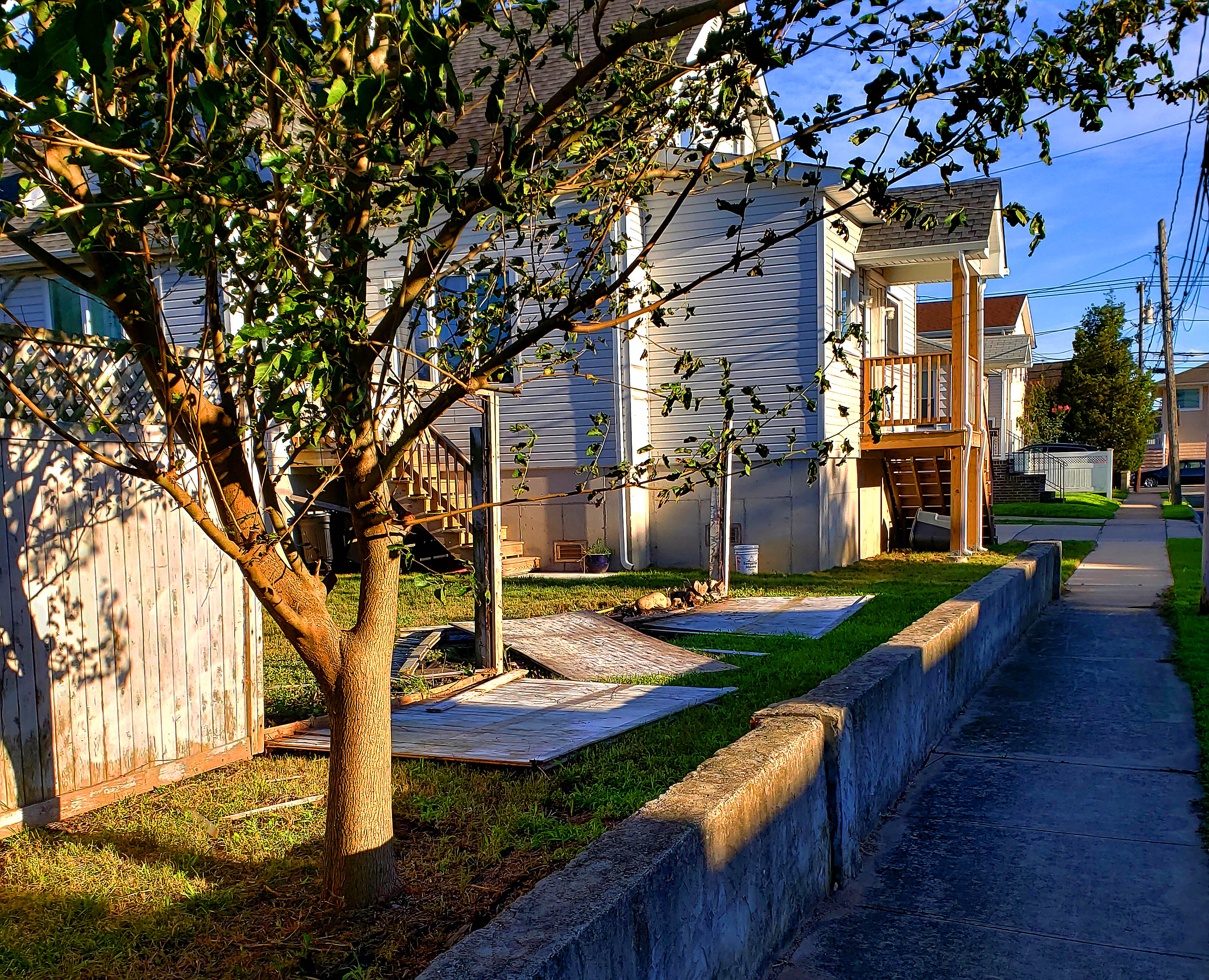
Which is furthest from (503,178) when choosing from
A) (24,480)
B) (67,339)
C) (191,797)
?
(191,797)

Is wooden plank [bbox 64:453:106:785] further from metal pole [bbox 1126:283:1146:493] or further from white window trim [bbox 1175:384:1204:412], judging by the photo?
white window trim [bbox 1175:384:1204:412]

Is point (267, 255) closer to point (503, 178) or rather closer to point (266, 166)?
point (266, 166)

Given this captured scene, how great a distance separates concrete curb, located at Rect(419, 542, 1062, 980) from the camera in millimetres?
2580

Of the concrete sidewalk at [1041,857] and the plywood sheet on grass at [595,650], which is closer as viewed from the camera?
the concrete sidewalk at [1041,857]

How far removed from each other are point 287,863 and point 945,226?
15.5m

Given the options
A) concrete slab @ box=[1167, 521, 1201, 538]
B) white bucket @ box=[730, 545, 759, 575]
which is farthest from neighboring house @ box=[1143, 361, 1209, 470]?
white bucket @ box=[730, 545, 759, 575]

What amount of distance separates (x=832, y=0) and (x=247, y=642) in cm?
472

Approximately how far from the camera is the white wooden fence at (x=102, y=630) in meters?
4.90

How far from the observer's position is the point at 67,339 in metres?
4.93

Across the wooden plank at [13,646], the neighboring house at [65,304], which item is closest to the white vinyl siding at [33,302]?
the neighboring house at [65,304]

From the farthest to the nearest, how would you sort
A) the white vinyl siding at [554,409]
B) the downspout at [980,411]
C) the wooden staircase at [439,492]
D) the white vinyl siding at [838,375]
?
the downspout at [980,411], the white vinyl siding at [554,409], the white vinyl siding at [838,375], the wooden staircase at [439,492]

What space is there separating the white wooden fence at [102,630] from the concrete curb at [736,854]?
3.16 meters

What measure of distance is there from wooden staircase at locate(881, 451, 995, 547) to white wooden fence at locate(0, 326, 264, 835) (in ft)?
47.8

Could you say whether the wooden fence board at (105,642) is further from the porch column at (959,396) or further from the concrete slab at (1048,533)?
the concrete slab at (1048,533)
